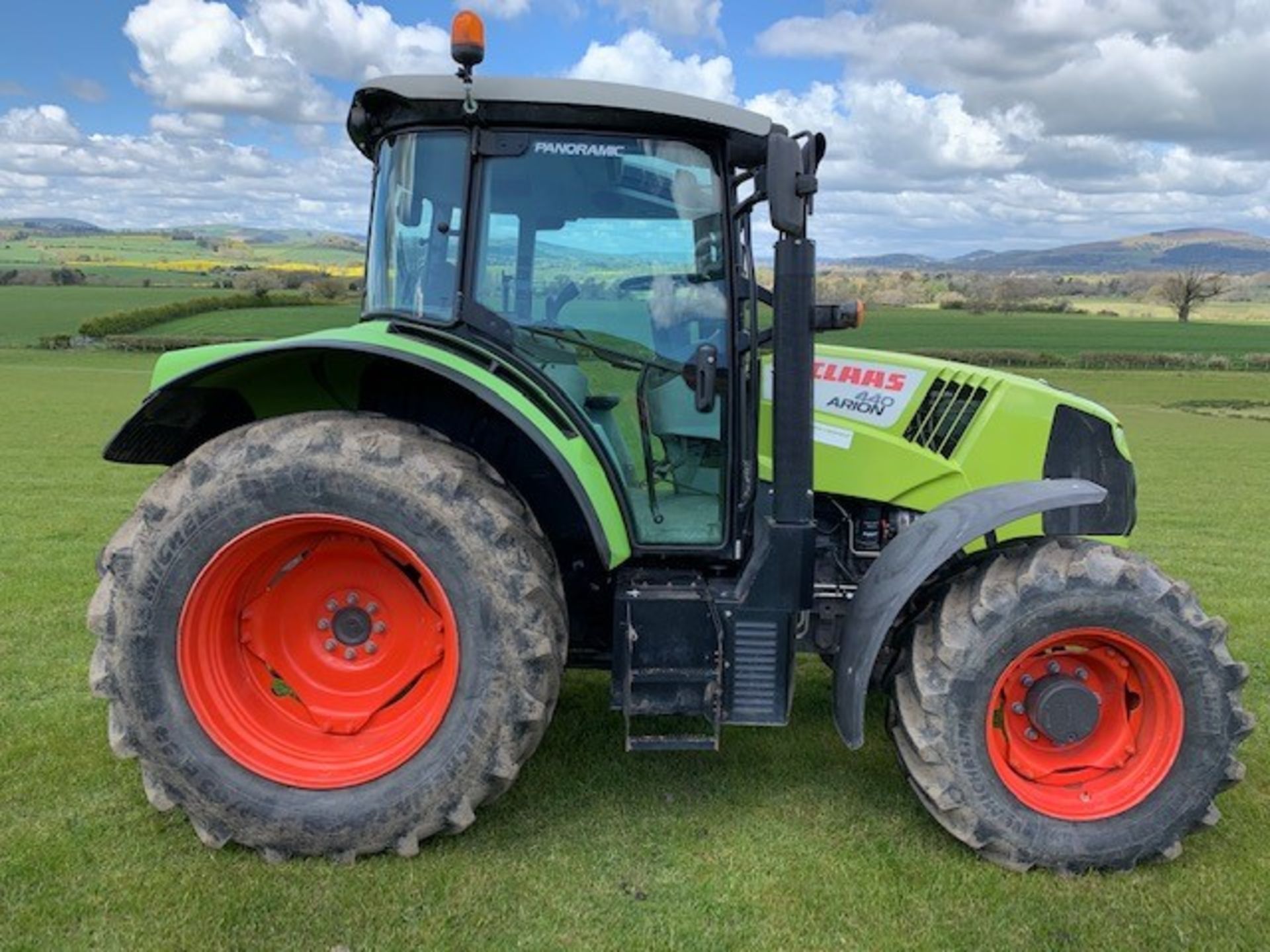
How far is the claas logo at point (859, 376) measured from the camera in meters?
4.02

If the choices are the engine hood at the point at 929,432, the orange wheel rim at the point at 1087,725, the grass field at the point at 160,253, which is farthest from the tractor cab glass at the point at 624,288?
the grass field at the point at 160,253

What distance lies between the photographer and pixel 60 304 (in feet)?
152

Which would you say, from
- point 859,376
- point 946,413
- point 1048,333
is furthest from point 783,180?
point 1048,333

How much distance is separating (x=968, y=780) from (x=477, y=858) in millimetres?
1573

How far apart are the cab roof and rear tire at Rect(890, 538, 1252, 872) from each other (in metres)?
1.68

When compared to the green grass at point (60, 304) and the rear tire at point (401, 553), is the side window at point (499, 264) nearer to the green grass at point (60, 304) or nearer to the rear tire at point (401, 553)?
the rear tire at point (401, 553)

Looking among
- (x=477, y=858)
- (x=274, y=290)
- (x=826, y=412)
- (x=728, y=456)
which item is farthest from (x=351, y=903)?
(x=274, y=290)

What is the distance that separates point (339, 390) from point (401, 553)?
2.32ft

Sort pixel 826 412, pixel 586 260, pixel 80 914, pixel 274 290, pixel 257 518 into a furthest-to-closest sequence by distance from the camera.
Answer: pixel 274 290
pixel 826 412
pixel 586 260
pixel 257 518
pixel 80 914

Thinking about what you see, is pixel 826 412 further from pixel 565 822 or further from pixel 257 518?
pixel 257 518

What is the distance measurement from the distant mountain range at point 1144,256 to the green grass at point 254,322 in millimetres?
92035

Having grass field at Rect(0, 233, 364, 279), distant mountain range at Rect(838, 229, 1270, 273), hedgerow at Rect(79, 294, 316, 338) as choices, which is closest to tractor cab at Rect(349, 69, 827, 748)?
hedgerow at Rect(79, 294, 316, 338)

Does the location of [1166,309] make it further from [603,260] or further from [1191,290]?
[603,260]

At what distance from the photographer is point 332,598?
3.50m
